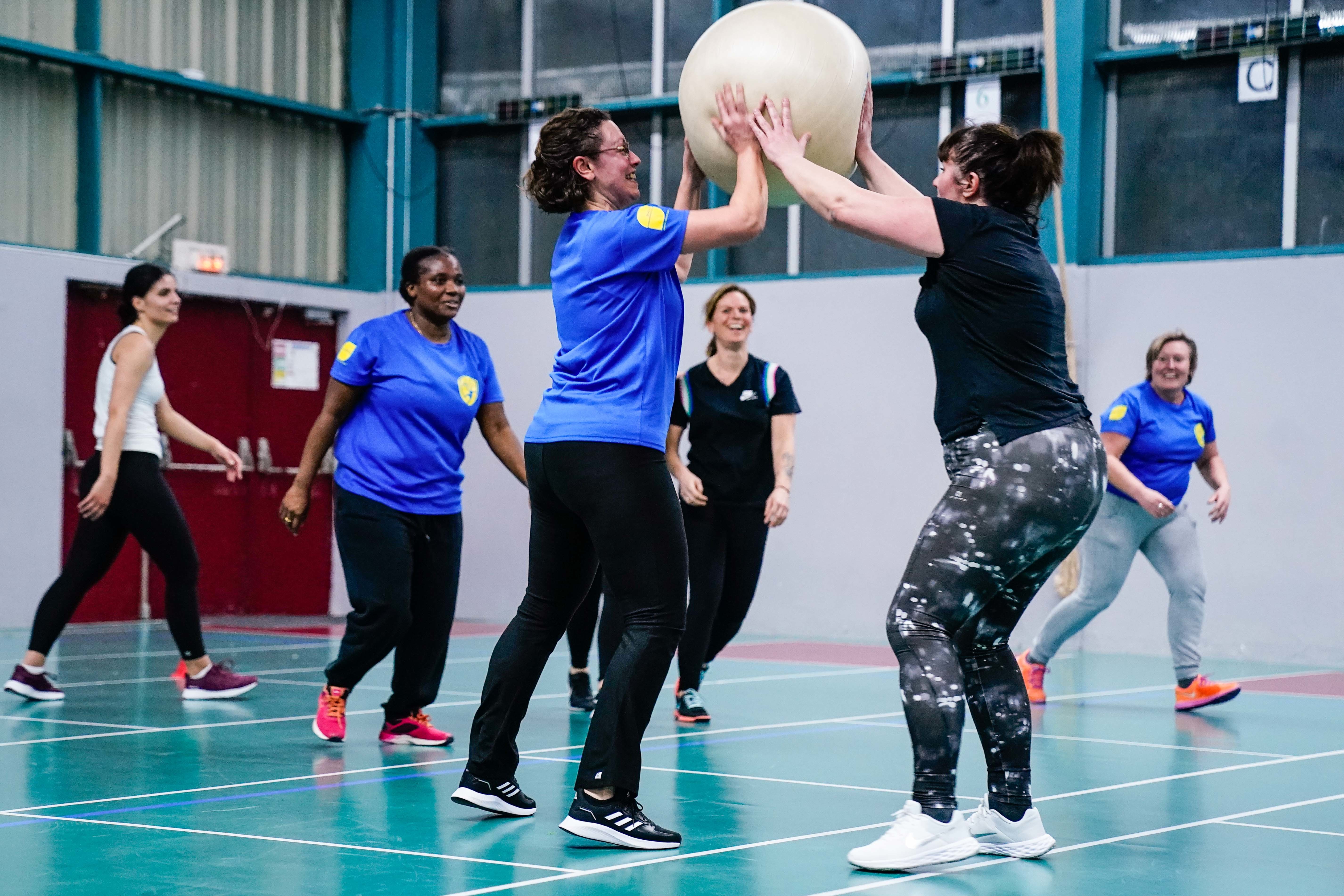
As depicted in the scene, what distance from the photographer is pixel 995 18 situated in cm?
1120

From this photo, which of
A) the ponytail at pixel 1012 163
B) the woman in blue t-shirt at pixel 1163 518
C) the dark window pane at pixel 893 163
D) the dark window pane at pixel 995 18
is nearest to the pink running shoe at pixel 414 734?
the woman in blue t-shirt at pixel 1163 518

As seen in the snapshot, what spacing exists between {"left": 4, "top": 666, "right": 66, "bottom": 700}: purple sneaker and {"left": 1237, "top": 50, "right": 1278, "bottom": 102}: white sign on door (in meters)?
7.78

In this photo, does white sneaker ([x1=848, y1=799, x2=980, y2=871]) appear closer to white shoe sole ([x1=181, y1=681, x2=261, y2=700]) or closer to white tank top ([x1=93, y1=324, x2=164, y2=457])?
white shoe sole ([x1=181, y1=681, x2=261, y2=700])

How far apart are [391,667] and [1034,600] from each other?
4331 millimetres

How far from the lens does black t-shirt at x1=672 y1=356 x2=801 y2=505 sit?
6.48 meters

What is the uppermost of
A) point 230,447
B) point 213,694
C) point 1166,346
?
point 1166,346

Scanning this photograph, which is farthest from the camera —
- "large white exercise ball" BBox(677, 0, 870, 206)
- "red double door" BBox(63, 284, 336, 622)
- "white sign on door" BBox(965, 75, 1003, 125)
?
"red double door" BBox(63, 284, 336, 622)

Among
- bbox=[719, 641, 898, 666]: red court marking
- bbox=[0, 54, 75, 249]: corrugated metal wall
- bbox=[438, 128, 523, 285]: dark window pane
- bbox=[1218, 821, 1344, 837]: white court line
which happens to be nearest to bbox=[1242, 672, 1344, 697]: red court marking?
bbox=[719, 641, 898, 666]: red court marking

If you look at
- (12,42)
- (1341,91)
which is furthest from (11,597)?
(1341,91)

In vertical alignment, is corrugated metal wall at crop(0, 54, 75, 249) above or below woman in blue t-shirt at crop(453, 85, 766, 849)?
above

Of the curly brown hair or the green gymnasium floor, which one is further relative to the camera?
the curly brown hair

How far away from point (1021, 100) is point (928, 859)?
331 inches

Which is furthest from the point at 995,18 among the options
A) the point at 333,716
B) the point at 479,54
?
the point at 333,716

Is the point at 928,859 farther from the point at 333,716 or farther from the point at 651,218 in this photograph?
the point at 333,716
